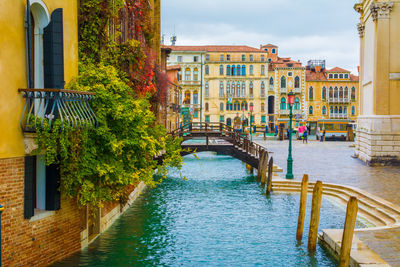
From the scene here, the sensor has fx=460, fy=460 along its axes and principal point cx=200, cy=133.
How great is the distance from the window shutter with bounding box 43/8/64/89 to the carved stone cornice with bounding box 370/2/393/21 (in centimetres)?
2072

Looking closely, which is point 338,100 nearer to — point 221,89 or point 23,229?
point 221,89

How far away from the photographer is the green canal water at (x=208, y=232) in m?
11.2

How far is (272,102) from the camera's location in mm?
79250

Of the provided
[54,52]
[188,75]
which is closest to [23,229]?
[54,52]

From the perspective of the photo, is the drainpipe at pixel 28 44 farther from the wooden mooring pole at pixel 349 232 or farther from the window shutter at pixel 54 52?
the wooden mooring pole at pixel 349 232

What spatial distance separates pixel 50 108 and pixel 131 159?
9.03 feet

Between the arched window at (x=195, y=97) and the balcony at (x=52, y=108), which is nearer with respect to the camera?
the balcony at (x=52, y=108)

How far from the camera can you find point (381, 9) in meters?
25.2

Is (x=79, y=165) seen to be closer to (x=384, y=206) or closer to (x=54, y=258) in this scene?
(x=54, y=258)

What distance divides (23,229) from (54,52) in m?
3.43

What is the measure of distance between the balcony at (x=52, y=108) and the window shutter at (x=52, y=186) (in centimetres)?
107

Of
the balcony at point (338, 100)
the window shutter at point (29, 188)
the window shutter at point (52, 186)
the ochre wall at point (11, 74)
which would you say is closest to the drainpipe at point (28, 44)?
the ochre wall at point (11, 74)

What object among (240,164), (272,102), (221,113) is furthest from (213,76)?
(240,164)

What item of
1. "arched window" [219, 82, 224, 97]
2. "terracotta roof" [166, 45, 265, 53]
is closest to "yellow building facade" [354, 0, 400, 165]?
"terracotta roof" [166, 45, 265, 53]
